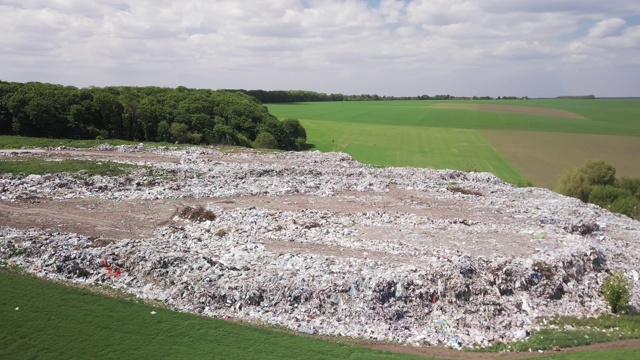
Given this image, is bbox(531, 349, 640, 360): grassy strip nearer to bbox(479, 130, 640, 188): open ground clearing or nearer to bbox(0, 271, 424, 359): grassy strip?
bbox(0, 271, 424, 359): grassy strip

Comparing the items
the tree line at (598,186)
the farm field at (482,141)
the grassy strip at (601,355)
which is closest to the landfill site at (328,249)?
the grassy strip at (601,355)

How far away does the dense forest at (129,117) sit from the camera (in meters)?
33.4

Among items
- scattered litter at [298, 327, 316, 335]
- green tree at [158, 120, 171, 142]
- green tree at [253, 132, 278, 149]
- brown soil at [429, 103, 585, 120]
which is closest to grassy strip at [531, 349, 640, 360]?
scattered litter at [298, 327, 316, 335]

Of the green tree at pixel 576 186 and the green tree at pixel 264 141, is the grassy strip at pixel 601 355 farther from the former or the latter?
the green tree at pixel 264 141

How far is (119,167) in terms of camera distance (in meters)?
23.7

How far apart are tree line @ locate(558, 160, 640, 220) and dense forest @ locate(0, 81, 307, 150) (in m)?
23.7

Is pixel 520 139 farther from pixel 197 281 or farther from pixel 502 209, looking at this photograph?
pixel 197 281

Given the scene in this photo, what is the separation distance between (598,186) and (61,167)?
32277 millimetres

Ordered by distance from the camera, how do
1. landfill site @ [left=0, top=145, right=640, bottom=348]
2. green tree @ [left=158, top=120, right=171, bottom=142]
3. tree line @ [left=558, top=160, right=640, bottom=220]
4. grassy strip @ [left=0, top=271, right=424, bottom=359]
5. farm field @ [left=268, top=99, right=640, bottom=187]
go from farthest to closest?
farm field @ [left=268, top=99, right=640, bottom=187] < green tree @ [left=158, top=120, right=171, bottom=142] < tree line @ [left=558, top=160, right=640, bottom=220] < landfill site @ [left=0, top=145, right=640, bottom=348] < grassy strip @ [left=0, top=271, right=424, bottom=359]

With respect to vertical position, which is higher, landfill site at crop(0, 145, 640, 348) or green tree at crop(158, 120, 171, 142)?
green tree at crop(158, 120, 171, 142)

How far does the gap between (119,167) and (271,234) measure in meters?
11.7

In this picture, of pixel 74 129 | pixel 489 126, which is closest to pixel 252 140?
pixel 74 129

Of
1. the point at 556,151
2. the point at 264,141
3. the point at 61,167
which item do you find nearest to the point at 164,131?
the point at 264,141

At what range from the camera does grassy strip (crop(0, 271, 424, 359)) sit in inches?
397
